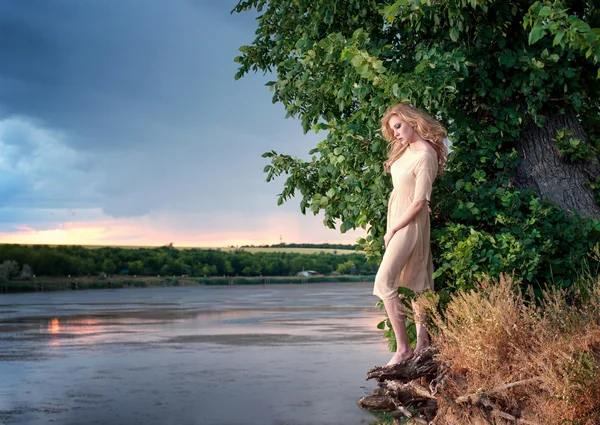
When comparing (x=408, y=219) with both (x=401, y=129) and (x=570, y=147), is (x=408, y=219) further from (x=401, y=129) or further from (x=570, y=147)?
(x=570, y=147)

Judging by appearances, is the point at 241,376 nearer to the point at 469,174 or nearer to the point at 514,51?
the point at 469,174

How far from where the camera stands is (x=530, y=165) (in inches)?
399

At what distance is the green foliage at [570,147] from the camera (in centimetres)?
996

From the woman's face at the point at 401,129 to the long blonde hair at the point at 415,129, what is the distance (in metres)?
0.04

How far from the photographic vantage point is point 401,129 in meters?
8.73

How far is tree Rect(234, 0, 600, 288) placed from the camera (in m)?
9.21

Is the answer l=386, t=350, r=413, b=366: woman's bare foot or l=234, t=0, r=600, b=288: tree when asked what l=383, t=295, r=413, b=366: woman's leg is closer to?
l=386, t=350, r=413, b=366: woman's bare foot

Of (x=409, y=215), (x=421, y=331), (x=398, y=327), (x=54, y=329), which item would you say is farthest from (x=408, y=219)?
(x=54, y=329)

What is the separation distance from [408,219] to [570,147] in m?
2.87

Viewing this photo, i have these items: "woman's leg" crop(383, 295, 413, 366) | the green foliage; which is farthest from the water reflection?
the green foliage

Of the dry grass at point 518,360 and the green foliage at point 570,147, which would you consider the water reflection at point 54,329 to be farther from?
the green foliage at point 570,147

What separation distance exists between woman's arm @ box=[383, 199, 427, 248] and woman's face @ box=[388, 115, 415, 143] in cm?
78

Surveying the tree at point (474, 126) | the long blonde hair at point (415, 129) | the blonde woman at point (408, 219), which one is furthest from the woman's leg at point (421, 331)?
the long blonde hair at point (415, 129)

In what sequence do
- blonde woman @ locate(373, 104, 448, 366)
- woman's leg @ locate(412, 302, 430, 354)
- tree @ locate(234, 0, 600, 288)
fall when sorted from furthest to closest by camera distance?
1. tree @ locate(234, 0, 600, 288)
2. woman's leg @ locate(412, 302, 430, 354)
3. blonde woman @ locate(373, 104, 448, 366)
